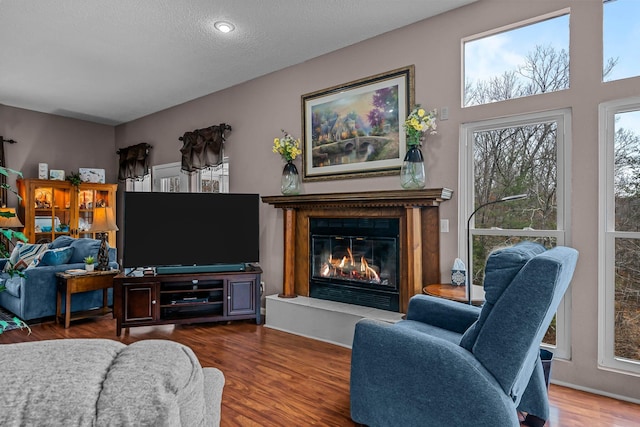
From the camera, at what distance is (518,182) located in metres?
2.92

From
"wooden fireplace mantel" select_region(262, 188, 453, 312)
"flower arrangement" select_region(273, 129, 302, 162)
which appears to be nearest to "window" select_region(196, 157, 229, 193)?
"flower arrangement" select_region(273, 129, 302, 162)

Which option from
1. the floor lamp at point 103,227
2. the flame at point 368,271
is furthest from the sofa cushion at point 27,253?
the flame at point 368,271

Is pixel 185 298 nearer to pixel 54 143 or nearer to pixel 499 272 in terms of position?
pixel 499 272

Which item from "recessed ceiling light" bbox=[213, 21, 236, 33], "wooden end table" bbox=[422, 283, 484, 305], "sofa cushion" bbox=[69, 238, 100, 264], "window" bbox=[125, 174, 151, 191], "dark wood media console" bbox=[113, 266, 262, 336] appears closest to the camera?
"wooden end table" bbox=[422, 283, 484, 305]

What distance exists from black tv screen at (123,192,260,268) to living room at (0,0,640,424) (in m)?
0.40

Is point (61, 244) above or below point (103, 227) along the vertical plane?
below

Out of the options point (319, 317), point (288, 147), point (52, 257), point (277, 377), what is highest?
point (288, 147)

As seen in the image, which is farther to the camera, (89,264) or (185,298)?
(89,264)

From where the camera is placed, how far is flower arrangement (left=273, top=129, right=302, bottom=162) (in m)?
4.08

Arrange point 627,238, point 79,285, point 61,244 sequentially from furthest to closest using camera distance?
point 61,244
point 79,285
point 627,238

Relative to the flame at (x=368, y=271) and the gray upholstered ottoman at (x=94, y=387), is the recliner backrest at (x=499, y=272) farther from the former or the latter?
the flame at (x=368, y=271)

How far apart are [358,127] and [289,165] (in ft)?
2.90

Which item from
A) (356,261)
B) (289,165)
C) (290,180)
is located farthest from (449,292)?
(289,165)

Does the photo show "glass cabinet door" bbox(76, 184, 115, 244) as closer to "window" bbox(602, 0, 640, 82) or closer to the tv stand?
the tv stand
